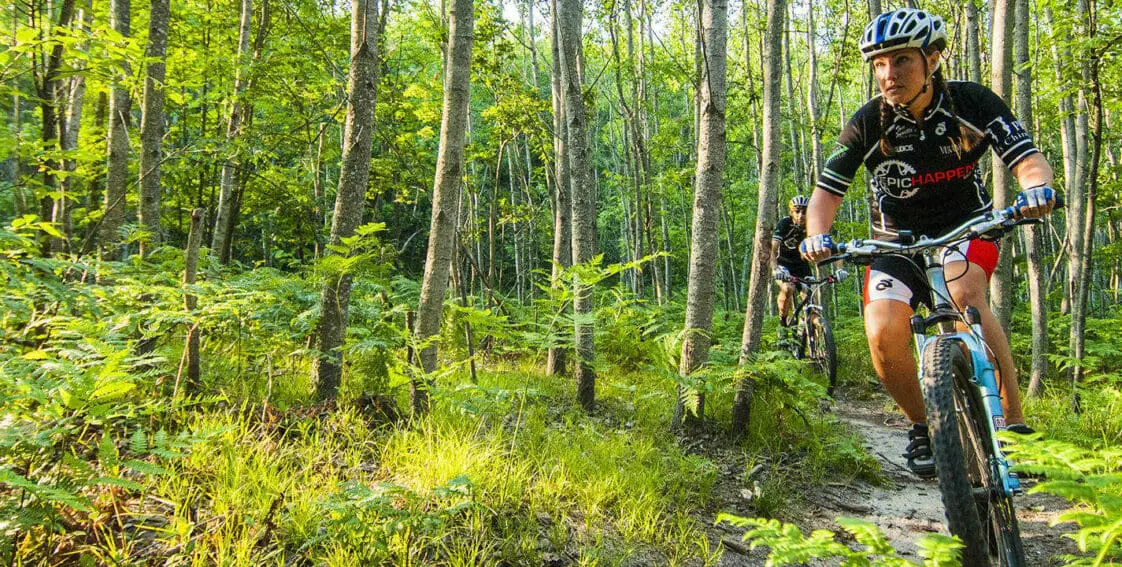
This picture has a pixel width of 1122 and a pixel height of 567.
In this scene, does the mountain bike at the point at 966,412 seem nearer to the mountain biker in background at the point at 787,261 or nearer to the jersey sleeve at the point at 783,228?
the mountain biker in background at the point at 787,261

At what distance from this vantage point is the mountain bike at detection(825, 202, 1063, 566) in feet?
6.51

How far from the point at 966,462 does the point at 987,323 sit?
0.87m

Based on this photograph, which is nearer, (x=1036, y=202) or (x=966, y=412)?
(x=1036, y=202)

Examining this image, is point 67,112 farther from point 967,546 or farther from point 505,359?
point 967,546

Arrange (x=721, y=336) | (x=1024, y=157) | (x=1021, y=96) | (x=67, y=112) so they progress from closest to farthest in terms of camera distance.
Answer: (x=1024, y=157)
(x=1021, y=96)
(x=67, y=112)
(x=721, y=336)

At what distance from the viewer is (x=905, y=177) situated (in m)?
2.98

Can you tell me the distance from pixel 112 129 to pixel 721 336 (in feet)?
27.1

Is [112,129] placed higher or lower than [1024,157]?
higher

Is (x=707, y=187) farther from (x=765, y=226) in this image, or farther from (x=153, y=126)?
(x=153, y=126)

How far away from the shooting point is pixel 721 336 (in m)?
8.91

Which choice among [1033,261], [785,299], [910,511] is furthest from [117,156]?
[1033,261]

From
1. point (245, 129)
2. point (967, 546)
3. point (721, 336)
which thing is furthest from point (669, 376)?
point (245, 129)

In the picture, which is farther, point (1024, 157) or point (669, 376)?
point (669, 376)

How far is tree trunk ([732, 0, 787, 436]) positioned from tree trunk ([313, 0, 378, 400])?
302cm
